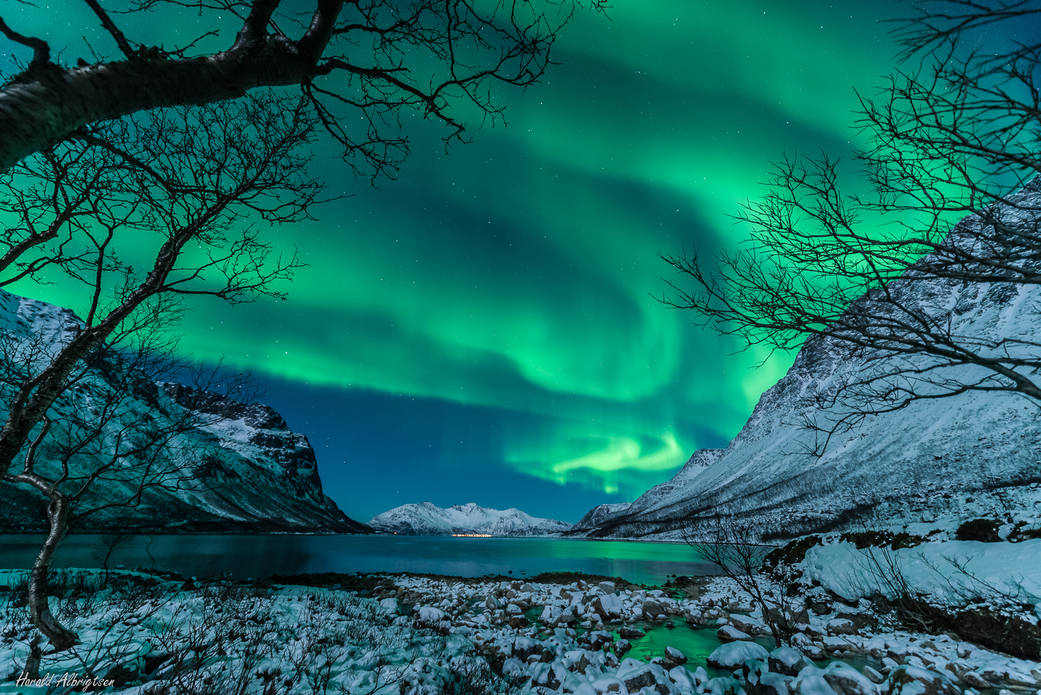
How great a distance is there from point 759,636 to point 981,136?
48.8 feet

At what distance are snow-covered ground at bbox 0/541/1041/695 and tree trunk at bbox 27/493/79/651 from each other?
0.86 ft

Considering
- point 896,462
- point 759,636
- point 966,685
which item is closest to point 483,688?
point 966,685

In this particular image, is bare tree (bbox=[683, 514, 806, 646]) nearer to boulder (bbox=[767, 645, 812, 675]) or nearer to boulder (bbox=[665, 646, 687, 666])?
boulder (bbox=[767, 645, 812, 675])

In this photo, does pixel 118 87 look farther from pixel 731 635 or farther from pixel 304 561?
pixel 304 561

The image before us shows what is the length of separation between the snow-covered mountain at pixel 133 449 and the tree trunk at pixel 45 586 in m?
Answer: 0.35

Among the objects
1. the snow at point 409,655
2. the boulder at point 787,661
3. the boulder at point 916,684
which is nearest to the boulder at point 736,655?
the snow at point 409,655

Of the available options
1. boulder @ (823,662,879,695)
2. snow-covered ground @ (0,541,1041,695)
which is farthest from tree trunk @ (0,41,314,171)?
boulder @ (823,662,879,695)

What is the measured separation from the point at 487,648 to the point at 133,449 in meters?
8.26

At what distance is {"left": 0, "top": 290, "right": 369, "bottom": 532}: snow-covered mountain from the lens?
5.50m

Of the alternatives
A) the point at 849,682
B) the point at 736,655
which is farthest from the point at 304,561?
the point at 849,682

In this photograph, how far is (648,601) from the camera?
56.4ft

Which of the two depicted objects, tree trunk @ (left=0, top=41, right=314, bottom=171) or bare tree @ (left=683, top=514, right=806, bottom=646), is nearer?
tree trunk @ (left=0, top=41, right=314, bottom=171)

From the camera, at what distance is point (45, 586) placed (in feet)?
17.5

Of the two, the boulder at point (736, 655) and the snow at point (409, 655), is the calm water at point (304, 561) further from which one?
the boulder at point (736, 655)
